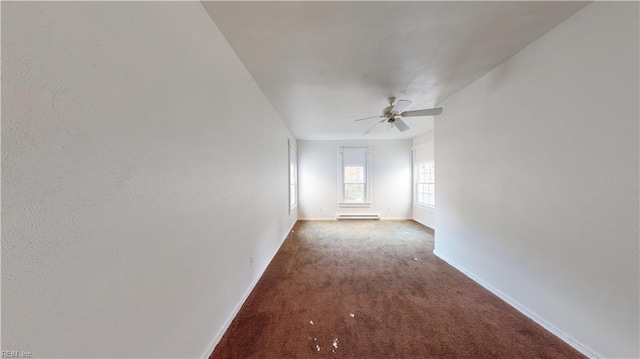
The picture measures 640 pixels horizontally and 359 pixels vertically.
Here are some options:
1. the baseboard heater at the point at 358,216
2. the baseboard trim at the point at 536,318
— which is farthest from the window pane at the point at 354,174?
the baseboard trim at the point at 536,318

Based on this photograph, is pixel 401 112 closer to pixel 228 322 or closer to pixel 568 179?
pixel 568 179

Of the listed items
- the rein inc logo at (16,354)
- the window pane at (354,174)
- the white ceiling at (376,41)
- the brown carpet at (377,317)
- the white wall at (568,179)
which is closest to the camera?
the rein inc logo at (16,354)

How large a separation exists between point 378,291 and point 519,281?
51.2 inches

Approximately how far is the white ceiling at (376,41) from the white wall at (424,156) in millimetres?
2617

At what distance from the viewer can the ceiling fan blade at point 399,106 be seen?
2.58 meters

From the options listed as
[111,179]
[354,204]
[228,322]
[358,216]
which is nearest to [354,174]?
[354,204]

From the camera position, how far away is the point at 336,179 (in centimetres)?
640

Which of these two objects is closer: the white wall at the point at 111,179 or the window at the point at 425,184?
the white wall at the point at 111,179

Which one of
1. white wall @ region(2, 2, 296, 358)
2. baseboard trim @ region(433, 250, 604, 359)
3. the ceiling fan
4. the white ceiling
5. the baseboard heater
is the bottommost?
baseboard trim @ region(433, 250, 604, 359)

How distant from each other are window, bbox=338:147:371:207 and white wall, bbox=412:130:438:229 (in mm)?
1297

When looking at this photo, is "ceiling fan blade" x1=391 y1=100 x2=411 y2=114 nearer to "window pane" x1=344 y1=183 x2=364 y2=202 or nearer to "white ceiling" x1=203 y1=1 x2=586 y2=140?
"white ceiling" x1=203 y1=1 x2=586 y2=140

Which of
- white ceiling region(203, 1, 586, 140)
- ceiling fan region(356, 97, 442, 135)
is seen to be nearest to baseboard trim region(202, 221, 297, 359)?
white ceiling region(203, 1, 586, 140)

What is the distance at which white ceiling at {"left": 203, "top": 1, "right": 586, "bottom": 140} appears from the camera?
4.81 ft

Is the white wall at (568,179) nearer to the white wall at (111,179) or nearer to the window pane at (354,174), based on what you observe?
the white wall at (111,179)
